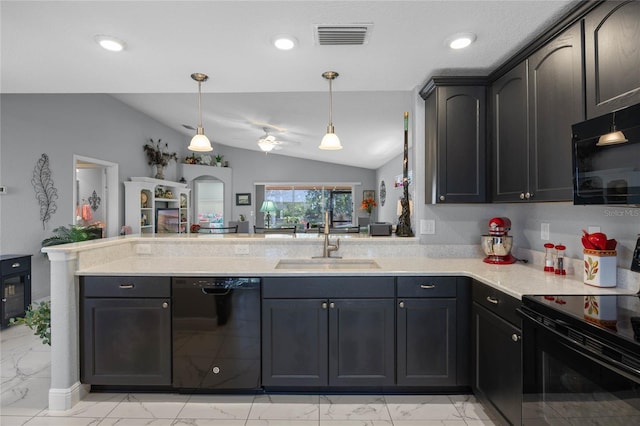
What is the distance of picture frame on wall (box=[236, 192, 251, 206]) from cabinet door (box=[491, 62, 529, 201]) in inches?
311

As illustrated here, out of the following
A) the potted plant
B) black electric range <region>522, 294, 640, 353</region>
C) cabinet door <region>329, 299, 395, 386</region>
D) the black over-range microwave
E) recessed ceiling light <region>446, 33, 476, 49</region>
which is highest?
the potted plant

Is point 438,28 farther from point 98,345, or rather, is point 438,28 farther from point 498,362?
point 98,345

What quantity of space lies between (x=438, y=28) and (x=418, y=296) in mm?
1615

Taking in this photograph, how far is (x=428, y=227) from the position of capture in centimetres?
272

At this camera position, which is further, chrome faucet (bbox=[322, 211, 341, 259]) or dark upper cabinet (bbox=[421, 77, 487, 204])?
chrome faucet (bbox=[322, 211, 341, 259])

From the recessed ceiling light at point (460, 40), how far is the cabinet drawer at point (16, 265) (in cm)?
458

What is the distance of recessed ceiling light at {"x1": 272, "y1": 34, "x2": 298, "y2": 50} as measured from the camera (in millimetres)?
1958

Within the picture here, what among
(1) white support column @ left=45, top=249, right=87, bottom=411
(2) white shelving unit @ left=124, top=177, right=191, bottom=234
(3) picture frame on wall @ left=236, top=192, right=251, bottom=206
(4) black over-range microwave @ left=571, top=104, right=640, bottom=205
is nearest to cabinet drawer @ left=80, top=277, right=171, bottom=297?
(1) white support column @ left=45, top=249, right=87, bottom=411

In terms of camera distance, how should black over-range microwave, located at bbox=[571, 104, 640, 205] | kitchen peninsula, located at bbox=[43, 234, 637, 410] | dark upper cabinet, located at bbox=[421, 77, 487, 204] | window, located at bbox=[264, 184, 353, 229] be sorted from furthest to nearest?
1. window, located at bbox=[264, 184, 353, 229]
2. dark upper cabinet, located at bbox=[421, 77, 487, 204]
3. kitchen peninsula, located at bbox=[43, 234, 637, 410]
4. black over-range microwave, located at bbox=[571, 104, 640, 205]

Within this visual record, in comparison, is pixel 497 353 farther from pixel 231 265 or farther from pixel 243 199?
pixel 243 199

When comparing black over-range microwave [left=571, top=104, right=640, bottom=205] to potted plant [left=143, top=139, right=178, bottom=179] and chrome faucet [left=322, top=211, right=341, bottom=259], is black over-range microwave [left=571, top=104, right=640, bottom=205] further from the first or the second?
potted plant [left=143, top=139, right=178, bottom=179]

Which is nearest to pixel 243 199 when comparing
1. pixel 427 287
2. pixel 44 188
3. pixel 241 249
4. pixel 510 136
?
pixel 44 188

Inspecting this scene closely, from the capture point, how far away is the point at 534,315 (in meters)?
1.49

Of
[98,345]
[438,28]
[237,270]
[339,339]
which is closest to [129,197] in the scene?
[98,345]
